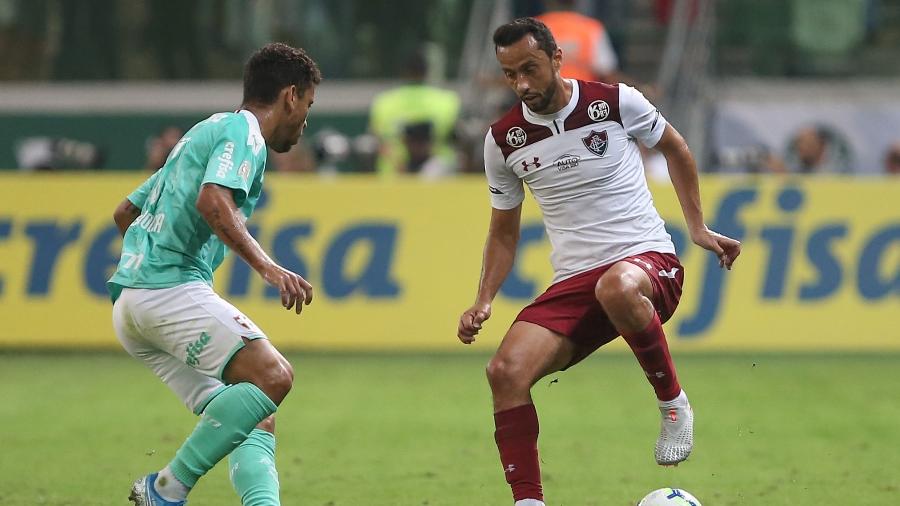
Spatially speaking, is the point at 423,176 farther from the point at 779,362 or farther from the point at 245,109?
the point at 245,109

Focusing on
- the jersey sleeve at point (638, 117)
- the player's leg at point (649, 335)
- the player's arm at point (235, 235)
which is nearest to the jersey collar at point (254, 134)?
the player's arm at point (235, 235)

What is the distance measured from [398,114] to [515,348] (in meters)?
9.66

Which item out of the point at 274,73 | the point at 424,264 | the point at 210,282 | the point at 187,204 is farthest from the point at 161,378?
the point at 424,264

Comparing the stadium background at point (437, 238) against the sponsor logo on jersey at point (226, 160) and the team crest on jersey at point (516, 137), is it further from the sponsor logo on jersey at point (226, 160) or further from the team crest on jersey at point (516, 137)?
the sponsor logo on jersey at point (226, 160)

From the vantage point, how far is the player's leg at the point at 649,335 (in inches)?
259

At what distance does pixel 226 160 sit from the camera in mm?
5941

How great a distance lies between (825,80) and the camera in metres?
19.3

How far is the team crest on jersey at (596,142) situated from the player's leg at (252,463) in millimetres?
1702

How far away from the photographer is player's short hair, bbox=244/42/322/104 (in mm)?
6262

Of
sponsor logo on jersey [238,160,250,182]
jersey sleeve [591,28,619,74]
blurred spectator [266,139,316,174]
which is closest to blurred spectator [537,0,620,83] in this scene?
jersey sleeve [591,28,619,74]

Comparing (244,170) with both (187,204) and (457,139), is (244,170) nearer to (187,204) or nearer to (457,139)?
(187,204)

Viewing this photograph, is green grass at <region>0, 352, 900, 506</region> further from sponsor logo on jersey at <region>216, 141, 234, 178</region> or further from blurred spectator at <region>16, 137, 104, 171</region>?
blurred spectator at <region>16, 137, 104, 171</region>

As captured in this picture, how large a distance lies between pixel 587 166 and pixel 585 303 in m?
0.61

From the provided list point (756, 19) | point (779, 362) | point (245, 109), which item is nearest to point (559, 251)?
point (245, 109)
